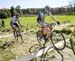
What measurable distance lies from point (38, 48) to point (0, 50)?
81.2 inches

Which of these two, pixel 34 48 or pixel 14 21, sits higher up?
pixel 14 21

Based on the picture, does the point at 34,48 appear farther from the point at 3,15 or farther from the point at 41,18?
the point at 3,15

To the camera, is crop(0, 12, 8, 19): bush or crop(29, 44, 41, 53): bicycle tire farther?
crop(0, 12, 8, 19): bush

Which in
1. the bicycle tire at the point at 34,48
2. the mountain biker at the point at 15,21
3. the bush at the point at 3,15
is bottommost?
the bush at the point at 3,15

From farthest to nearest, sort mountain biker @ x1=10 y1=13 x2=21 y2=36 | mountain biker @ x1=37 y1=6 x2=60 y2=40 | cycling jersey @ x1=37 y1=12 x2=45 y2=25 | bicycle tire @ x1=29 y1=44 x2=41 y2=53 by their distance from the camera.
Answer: mountain biker @ x1=10 y1=13 x2=21 y2=36 → bicycle tire @ x1=29 y1=44 x2=41 y2=53 → cycling jersey @ x1=37 y1=12 x2=45 y2=25 → mountain biker @ x1=37 y1=6 x2=60 y2=40

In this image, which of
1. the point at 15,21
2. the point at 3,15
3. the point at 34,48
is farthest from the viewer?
the point at 3,15

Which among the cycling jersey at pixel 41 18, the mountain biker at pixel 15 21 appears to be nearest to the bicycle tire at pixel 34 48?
the cycling jersey at pixel 41 18

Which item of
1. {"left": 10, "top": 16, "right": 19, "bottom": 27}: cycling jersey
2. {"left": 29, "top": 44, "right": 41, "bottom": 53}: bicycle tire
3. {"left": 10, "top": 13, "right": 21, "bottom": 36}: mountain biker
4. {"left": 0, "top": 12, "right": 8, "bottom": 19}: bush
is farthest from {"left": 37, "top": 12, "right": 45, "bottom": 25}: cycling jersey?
{"left": 0, "top": 12, "right": 8, "bottom": 19}: bush

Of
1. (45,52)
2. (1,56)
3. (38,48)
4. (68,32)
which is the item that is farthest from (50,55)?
(68,32)

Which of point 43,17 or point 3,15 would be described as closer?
point 43,17

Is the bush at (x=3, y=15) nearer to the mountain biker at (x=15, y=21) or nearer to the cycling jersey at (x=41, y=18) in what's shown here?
the mountain biker at (x=15, y=21)

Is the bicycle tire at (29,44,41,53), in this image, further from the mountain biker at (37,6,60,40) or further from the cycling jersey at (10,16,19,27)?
the cycling jersey at (10,16,19,27)

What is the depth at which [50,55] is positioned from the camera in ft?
45.7

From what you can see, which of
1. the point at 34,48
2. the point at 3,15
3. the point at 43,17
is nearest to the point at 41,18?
the point at 43,17
